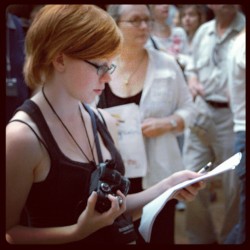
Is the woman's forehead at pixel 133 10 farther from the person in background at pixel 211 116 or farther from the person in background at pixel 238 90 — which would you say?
the person in background at pixel 238 90

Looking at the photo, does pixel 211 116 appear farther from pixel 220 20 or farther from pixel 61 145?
pixel 61 145

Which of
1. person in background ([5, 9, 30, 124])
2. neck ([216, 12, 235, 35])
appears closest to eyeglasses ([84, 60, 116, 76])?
person in background ([5, 9, 30, 124])

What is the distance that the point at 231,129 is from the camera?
2.27 m

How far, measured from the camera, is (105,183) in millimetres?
1014

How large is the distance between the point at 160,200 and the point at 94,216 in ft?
0.47

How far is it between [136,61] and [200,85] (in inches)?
58.5

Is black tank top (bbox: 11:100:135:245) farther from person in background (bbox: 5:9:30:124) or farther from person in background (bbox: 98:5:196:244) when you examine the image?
person in background (bbox: 5:9:30:124)

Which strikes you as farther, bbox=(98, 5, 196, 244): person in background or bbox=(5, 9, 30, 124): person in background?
bbox=(5, 9, 30, 124): person in background

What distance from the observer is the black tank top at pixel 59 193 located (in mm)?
1026

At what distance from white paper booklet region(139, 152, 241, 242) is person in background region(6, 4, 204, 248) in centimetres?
4

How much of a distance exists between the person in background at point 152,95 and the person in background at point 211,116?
79 millimetres

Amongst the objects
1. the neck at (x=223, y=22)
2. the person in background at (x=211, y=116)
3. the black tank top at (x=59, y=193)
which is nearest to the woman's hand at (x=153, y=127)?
the person in background at (x=211, y=116)

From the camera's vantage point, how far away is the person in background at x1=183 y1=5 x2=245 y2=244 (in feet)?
5.35

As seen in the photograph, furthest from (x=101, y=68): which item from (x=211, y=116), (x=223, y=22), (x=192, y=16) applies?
(x=192, y=16)
